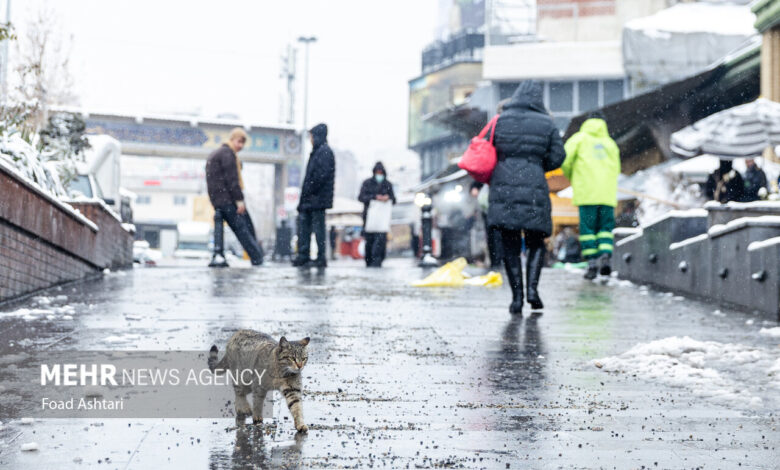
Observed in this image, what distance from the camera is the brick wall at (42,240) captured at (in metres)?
8.67

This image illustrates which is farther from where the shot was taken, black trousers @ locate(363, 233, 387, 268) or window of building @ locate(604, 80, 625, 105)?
window of building @ locate(604, 80, 625, 105)

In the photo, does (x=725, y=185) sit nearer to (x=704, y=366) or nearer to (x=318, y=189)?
(x=318, y=189)

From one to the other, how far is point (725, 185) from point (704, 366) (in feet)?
33.4

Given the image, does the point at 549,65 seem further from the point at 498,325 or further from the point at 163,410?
the point at 163,410

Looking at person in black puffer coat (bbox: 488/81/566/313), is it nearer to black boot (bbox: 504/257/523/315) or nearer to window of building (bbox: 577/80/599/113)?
black boot (bbox: 504/257/523/315)

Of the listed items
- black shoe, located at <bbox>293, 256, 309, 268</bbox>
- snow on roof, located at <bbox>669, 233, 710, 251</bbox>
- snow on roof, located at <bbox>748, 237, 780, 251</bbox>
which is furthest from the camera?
black shoe, located at <bbox>293, 256, 309, 268</bbox>

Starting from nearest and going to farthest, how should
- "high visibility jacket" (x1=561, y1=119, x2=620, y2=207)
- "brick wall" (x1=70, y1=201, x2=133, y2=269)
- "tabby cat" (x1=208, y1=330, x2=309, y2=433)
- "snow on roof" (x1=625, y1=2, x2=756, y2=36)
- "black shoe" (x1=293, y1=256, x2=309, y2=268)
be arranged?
"tabby cat" (x1=208, y1=330, x2=309, y2=433) → "high visibility jacket" (x1=561, y1=119, x2=620, y2=207) → "brick wall" (x1=70, y1=201, x2=133, y2=269) → "black shoe" (x1=293, y1=256, x2=309, y2=268) → "snow on roof" (x1=625, y1=2, x2=756, y2=36)

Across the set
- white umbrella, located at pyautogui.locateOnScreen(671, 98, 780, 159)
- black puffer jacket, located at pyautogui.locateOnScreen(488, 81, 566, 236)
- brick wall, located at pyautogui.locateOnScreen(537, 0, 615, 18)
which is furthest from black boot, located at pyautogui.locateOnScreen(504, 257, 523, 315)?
brick wall, located at pyautogui.locateOnScreen(537, 0, 615, 18)

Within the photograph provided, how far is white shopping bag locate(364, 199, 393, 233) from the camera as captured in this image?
57.6 feet

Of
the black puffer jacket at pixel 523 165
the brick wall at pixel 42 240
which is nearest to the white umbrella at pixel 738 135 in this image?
the black puffer jacket at pixel 523 165

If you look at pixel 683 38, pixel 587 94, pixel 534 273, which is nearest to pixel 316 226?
pixel 534 273

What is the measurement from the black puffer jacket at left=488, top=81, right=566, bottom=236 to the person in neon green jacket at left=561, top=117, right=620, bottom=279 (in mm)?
2790

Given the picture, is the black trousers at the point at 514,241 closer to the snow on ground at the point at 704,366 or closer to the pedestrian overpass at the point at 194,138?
the snow on ground at the point at 704,366

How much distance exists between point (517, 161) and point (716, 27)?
22493mm
